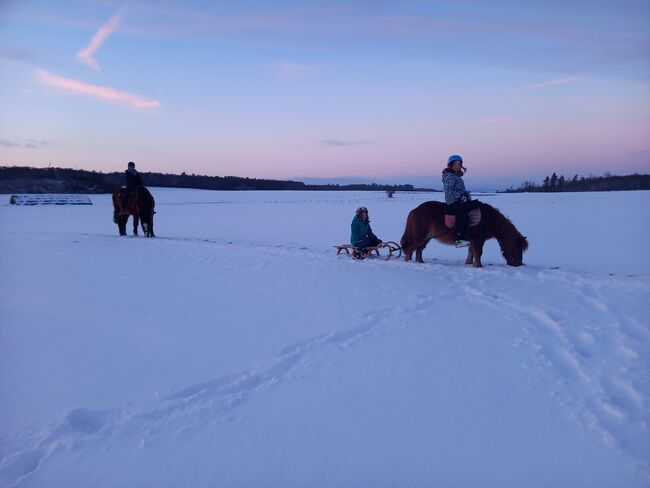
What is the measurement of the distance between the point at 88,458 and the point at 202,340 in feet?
6.58

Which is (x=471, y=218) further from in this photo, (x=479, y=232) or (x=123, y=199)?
(x=123, y=199)

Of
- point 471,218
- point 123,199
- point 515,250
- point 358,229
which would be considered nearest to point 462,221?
point 471,218

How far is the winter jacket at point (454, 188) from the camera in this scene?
8117mm

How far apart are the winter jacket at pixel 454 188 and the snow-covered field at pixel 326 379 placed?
1.38m

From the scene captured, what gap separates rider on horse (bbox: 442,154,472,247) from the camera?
8125 mm

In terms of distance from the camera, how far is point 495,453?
3.16 metres

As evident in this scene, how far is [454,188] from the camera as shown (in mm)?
8125

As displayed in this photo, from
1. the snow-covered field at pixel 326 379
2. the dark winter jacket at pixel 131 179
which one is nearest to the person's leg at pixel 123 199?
the dark winter jacket at pixel 131 179

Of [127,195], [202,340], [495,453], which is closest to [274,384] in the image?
[202,340]

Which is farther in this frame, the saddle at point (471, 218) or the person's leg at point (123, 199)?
the person's leg at point (123, 199)

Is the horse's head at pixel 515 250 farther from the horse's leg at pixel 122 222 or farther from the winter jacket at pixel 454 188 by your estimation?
the horse's leg at pixel 122 222

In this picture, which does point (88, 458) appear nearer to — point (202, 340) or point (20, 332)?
point (202, 340)

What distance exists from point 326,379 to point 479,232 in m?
5.21

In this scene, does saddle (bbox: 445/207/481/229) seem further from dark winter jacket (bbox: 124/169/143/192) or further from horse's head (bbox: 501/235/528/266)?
dark winter jacket (bbox: 124/169/143/192)
